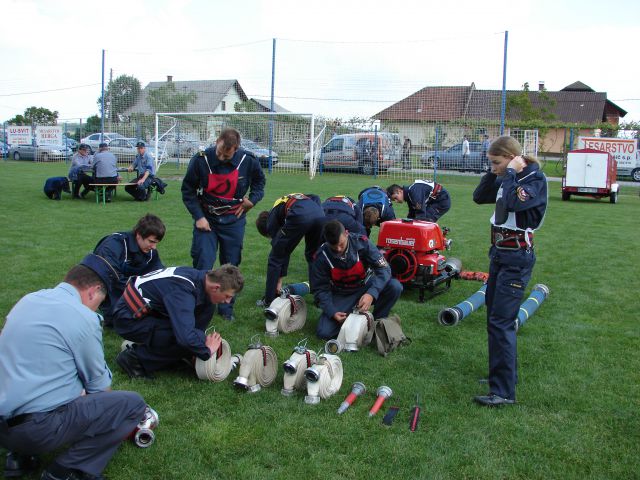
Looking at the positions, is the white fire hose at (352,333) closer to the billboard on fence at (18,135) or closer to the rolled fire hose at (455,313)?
the rolled fire hose at (455,313)

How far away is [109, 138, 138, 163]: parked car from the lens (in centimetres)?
2689

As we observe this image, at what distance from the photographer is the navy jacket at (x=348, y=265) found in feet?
19.3

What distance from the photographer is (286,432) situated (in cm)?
402

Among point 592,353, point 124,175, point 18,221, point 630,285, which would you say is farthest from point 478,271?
point 124,175

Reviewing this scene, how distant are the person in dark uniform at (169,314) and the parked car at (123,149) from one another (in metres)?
23.4

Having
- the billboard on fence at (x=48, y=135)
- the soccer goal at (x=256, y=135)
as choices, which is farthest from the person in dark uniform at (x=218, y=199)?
the billboard on fence at (x=48, y=135)

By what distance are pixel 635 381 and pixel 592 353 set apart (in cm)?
66

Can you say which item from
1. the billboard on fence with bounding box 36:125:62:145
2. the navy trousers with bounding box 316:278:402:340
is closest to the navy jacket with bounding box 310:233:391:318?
the navy trousers with bounding box 316:278:402:340

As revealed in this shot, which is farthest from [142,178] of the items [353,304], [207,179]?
[353,304]

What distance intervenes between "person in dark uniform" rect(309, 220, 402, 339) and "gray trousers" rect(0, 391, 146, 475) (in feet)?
8.84

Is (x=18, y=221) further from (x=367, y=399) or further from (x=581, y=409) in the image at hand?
(x=581, y=409)

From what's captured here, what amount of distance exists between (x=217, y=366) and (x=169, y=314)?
0.65m

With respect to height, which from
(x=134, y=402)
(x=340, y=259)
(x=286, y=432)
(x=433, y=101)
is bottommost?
(x=286, y=432)

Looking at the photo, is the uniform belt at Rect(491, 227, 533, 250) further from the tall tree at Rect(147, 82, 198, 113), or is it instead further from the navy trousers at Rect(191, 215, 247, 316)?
the tall tree at Rect(147, 82, 198, 113)
